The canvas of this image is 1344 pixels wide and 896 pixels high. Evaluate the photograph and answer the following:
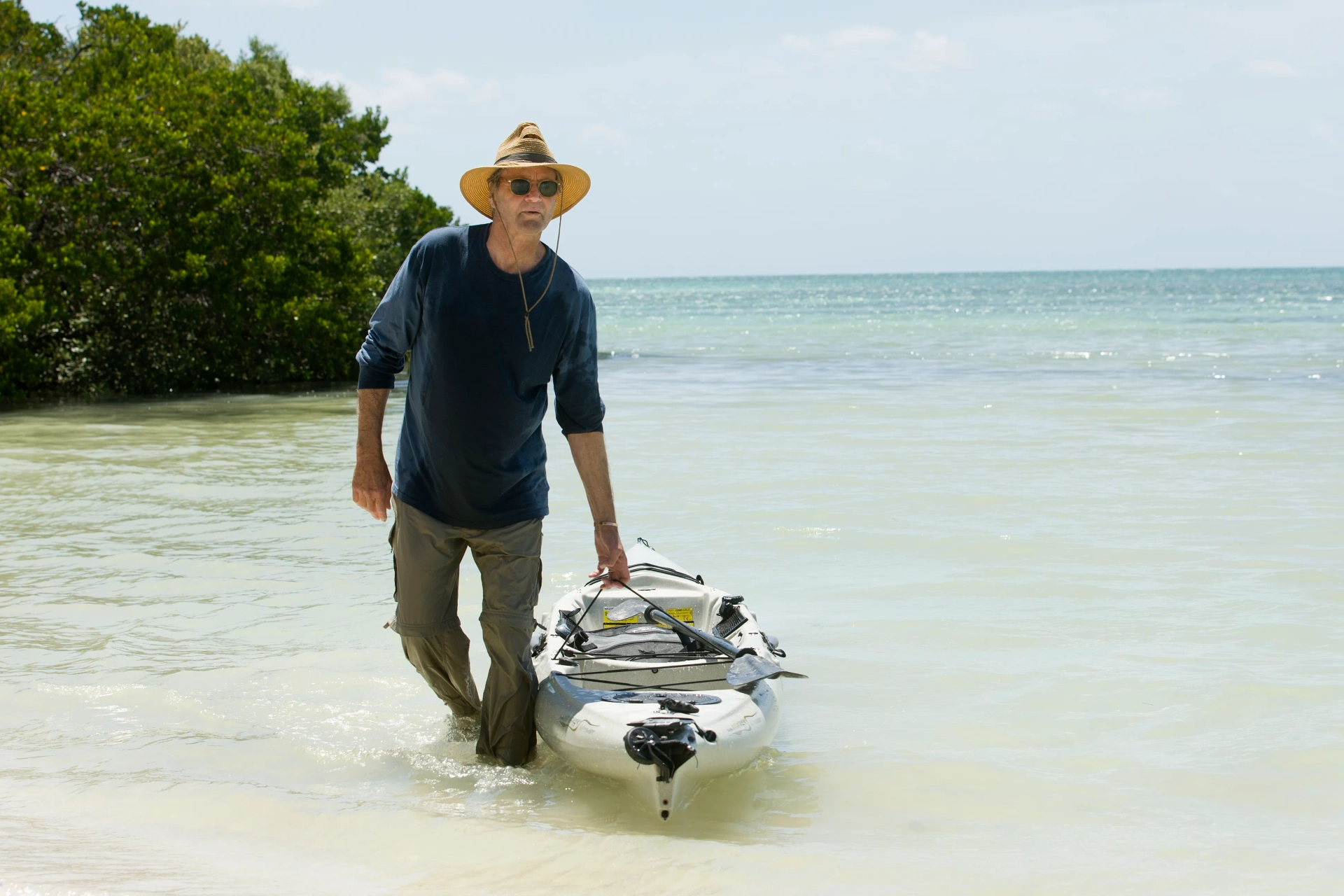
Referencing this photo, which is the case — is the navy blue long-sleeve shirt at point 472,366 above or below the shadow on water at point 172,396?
above

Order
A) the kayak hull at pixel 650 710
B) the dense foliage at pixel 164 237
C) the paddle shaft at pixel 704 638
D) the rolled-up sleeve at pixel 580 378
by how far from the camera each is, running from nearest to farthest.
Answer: the kayak hull at pixel 650 710 → the rolled-up sleeve at pixel 580 378 → the paddle shaft at pixel 704 638 → the dense foliage at pixel 164 237

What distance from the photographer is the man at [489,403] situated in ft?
13.1

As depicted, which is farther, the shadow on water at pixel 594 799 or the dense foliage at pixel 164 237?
the dense foliage at pixel 164 237

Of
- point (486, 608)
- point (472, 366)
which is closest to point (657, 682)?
point (486, 608)

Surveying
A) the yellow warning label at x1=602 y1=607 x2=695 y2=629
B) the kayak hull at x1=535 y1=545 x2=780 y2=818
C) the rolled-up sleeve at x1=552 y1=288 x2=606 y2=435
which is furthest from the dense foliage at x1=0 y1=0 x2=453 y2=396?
the rolled-up sleeve at x1=552 y1=288 x2=606 y2=435

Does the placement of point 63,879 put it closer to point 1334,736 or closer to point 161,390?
point 1334,736

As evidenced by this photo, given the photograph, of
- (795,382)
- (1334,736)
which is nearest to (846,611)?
(1334,736)

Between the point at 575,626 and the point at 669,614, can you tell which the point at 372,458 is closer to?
the point at 575,626

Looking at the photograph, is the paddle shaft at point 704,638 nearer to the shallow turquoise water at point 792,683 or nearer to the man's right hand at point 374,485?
the shallow turquoise water at point 792,683

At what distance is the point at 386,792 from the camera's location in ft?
14.7

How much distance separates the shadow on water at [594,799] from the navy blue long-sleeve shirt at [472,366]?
0.98m

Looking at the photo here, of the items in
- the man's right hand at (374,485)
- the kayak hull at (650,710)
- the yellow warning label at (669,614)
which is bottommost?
the kayak hull at (650,710)

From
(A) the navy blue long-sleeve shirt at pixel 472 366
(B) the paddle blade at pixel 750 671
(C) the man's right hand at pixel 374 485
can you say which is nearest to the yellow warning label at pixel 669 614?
(B) the paddle blade at pixel 750 671

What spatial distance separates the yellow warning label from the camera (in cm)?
537
